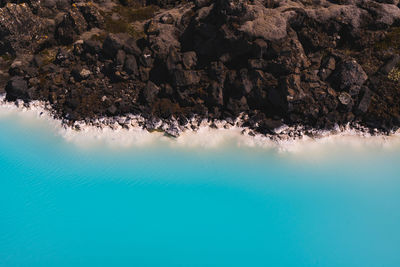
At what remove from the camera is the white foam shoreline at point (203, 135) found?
2334 cm

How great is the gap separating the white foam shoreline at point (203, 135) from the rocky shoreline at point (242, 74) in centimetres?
15

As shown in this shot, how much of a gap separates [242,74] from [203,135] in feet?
23.1

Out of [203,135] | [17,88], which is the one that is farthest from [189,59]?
[17,88]

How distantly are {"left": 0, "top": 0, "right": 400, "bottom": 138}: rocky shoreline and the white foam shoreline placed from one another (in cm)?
15

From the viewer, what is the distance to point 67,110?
25672 millimetres

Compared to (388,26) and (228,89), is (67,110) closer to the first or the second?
(228,89)

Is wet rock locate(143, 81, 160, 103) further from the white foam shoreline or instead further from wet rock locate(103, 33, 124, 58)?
wet rock locate(103, 33, 124, 58)

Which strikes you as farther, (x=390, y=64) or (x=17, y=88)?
(x=17, y=88)

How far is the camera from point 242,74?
24.0 meters

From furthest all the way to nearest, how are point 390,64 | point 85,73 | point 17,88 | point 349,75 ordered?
point 17,88 < point 85,73 < point 390,64 < point 349,75

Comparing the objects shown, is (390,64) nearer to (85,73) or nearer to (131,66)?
(131,66)

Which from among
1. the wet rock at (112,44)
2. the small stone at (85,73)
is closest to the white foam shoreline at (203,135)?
the small stone at (85,73)

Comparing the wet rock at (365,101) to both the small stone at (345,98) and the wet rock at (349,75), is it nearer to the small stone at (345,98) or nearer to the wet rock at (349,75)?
the wet rock at (349,75)

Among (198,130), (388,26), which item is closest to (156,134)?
(198,130)
